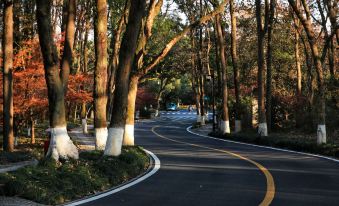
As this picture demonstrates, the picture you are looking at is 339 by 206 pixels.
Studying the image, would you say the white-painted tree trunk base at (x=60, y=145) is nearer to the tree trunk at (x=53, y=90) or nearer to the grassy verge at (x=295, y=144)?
the tree trunk at (x=53, y=90)

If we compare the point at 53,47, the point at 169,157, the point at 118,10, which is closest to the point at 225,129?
the point at 118,10

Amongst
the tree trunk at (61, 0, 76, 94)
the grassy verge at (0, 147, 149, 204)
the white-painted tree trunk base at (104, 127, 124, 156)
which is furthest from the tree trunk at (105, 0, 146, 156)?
the tree trunk at (61, 0, 76, 94)

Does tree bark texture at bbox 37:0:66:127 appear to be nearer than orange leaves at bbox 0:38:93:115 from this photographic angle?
Yes

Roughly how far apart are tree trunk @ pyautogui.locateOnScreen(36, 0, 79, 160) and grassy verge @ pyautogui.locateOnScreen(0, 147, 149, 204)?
2.05 ft

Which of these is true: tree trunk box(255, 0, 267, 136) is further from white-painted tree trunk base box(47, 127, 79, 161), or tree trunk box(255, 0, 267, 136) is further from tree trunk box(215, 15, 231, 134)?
white-painted tree trunk base box(47, 127, 79, 161)

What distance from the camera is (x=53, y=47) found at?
41.7 ft

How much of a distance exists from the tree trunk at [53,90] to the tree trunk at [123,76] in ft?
4.59

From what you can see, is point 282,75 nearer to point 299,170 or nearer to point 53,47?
point 299,170

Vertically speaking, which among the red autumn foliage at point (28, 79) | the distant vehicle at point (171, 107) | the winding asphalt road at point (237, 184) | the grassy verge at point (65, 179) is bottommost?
the winding asphalt road at point (237, 184)

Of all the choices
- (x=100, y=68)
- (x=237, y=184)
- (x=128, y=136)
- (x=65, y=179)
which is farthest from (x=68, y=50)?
(x=237, y=184)

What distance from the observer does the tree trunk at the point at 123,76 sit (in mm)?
14023

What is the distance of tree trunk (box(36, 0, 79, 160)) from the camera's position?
40.6 ft

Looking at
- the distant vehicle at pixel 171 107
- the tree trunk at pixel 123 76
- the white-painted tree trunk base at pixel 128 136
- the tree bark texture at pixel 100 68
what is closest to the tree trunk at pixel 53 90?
the tree trunk at pixel 123 76

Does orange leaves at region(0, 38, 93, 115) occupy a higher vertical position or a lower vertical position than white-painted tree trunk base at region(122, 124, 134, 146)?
higher
